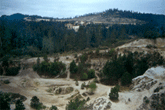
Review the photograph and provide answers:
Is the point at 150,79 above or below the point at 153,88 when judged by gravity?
above

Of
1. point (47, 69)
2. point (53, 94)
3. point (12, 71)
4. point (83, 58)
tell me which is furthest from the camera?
point (83, 58)

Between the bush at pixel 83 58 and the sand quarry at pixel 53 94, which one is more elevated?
the bush at pixel 83 58

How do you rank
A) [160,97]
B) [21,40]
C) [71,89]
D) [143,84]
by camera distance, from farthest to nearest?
1. [21,40]
2. [71,89]
3. [143,84]
4. [160,97]

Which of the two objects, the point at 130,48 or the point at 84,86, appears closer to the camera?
the point at 84,86

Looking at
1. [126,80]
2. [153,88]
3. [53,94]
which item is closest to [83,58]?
[53,94]

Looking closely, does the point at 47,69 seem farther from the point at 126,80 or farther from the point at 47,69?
the point at 126,80

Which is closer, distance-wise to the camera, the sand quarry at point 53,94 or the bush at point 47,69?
the sand quarry at point 53,94

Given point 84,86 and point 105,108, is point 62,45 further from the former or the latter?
point 105,108

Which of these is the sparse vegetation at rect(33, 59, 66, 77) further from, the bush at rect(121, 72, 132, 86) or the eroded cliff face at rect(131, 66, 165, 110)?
the eroded cliff face at rect(131, 66, 165, 110)

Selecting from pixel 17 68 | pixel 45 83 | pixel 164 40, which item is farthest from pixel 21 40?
pixel 164 40

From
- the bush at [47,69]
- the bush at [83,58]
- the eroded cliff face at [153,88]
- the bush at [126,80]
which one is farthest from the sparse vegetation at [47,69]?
the eroded cliff face at [153,88]

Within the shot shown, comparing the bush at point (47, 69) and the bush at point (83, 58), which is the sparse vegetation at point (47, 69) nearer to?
the bush at point (47, 69)
